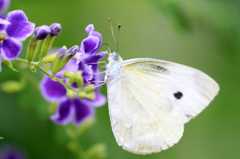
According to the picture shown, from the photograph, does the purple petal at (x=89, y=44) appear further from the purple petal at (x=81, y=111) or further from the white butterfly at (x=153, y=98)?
the purple petal at (x=81, y=111)

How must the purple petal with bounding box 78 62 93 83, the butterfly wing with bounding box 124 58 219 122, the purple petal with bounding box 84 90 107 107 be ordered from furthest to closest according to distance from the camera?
the purple petal with bounding box 84 90 107 107, the butterfly wing with bounding box 124 58 219 122, the purple petal with bounding box 78 62 93 83

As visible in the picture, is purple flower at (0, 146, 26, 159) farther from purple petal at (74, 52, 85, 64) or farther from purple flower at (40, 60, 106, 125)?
purple petal at (74, 52, 85, 64)

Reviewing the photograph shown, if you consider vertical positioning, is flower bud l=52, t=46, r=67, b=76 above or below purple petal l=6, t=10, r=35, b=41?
below

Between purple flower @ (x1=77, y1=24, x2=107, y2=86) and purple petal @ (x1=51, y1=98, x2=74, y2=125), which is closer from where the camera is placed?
purple flower @ (x1=77, y1=24, x2=107, y2=86)

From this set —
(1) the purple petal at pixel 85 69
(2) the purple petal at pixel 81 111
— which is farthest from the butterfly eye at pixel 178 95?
(1) the purple petal at pixel 85 69

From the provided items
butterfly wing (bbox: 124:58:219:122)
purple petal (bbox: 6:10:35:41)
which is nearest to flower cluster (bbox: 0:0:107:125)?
purple petal (bbox: 6:10:35:41)

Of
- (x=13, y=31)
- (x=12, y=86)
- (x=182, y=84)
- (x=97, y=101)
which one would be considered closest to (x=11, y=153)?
(x=12, y=86)

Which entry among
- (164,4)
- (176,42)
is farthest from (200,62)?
(164,4)

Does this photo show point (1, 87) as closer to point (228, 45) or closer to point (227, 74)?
point (228, 45)
